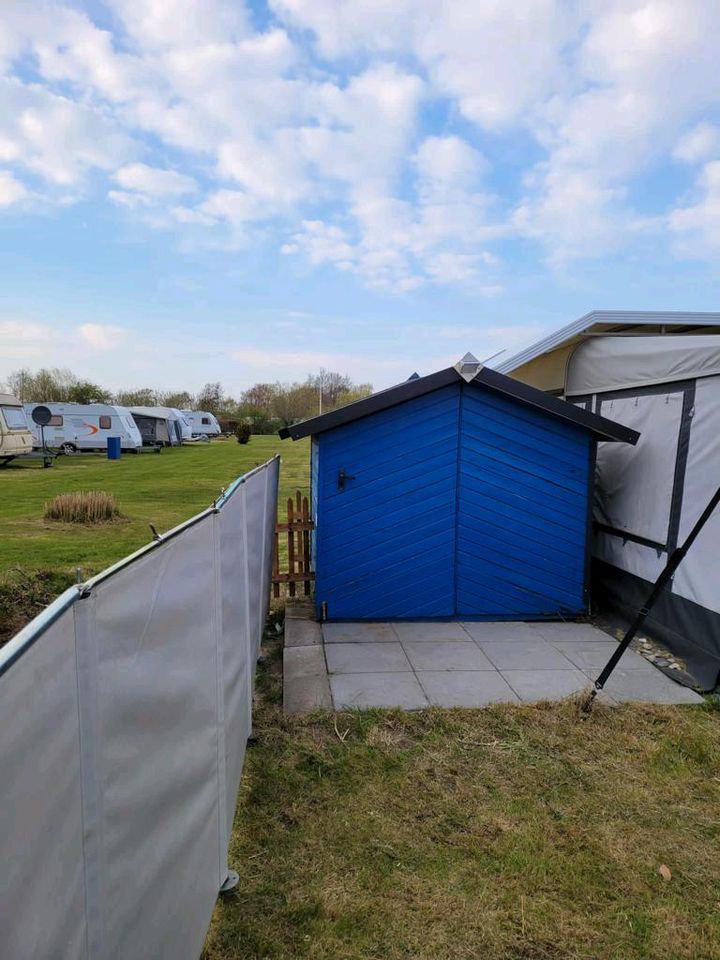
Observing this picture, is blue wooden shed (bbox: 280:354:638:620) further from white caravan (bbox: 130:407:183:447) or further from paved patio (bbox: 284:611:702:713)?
white caravan (bbox: 130:407:183:447)

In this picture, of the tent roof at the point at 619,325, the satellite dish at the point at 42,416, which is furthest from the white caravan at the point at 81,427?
the tent roof at the point at 619,325

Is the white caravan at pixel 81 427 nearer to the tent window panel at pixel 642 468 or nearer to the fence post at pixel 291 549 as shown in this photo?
the fence post at pixel 291 549

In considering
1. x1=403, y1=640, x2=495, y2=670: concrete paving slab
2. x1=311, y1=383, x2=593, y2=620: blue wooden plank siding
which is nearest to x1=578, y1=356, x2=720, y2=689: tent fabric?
x1=311, y1=383, x2=593, y2=620: blue wooden plank siding

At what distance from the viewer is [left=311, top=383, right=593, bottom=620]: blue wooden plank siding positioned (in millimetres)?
6082

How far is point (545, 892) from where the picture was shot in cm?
262

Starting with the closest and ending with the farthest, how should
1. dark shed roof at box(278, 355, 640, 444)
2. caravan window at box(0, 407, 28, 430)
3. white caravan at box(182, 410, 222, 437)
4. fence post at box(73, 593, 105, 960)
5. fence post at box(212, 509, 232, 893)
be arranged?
fence post at box(73, 593, 105, 960) < fence post at box(212, 509, 232, 893) < dark shed roof at box(278, 355, 640, 444) < caravan window at box(0, 407, 28, 430) < white caravan at box(182, 410, 222, 437)

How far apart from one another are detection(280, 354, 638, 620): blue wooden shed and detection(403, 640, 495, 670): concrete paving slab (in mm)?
651

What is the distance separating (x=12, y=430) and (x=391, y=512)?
19786 millimetres

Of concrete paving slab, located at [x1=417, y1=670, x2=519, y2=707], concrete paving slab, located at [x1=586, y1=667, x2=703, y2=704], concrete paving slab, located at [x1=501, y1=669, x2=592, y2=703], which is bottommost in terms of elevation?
concrete paving slab, located at [x1=586, y1=667, x2=703, y2=704]

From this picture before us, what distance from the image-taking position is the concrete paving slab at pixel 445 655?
5.06m

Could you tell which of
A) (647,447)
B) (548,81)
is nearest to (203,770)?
(647,447)

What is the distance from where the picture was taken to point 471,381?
5973mm

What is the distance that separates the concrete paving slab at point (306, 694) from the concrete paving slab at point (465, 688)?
2.63 ft

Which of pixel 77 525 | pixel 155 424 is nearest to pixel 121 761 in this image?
pixel 77 525
